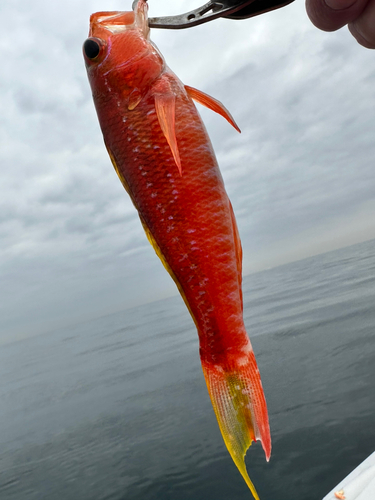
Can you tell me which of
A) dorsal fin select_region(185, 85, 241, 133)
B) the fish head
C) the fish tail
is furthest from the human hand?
the fish tail

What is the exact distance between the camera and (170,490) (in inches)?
499

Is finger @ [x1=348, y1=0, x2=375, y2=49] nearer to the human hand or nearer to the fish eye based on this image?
the human hand

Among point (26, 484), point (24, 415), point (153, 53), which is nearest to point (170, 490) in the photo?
point (26, 484)

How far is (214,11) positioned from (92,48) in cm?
64

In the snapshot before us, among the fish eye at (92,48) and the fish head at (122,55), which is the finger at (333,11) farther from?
the fish eye at (92,48)

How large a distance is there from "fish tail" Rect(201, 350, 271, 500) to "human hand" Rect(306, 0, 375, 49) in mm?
1677

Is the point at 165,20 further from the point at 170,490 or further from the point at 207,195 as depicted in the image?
the point at 170,490

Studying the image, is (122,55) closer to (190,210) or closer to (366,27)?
(190,210)

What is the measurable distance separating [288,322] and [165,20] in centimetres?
3556

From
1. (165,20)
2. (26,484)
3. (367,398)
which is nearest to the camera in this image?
(165,20)

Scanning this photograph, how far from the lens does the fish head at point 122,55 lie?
178 cm

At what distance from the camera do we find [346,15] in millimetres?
1836

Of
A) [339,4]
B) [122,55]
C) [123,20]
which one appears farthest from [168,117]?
[339,4]

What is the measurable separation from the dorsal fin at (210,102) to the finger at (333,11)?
2.18ft
